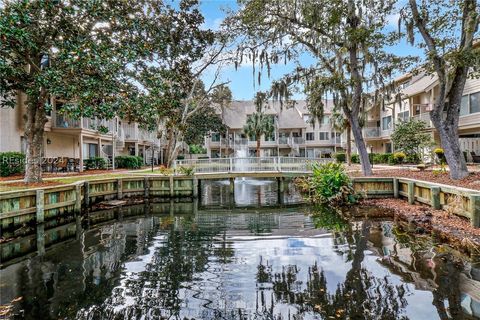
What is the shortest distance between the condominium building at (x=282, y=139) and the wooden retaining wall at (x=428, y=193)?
1311 inches

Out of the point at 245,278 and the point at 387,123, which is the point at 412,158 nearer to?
the point at 387,123

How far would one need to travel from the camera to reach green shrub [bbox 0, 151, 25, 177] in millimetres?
19547

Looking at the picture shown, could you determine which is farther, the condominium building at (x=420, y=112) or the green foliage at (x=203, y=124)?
the green foliage at (x=203, y=124)

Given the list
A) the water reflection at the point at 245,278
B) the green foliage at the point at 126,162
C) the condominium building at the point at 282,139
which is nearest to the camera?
the water reflection at the point at 245,278

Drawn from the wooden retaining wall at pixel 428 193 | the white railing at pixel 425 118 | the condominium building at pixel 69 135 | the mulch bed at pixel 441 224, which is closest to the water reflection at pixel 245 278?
the mulch bed at pixel 441 224

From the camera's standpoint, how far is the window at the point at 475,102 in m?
26.2

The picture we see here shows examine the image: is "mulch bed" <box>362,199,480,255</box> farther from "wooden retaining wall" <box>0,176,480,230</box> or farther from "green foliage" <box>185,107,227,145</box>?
"green foliage" <box>185,107,227,145</box>

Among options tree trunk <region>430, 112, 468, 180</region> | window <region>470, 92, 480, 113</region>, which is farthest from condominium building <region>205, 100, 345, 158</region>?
tree trunk <region>430, 112, 468, 180</region>

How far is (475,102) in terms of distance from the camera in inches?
1046

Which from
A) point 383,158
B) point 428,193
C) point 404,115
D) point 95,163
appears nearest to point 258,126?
point 383,158

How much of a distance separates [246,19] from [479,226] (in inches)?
639

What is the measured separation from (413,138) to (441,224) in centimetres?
1787

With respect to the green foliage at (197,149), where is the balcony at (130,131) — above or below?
above

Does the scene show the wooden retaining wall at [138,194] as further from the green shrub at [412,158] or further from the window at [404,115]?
the window at [404,115]
